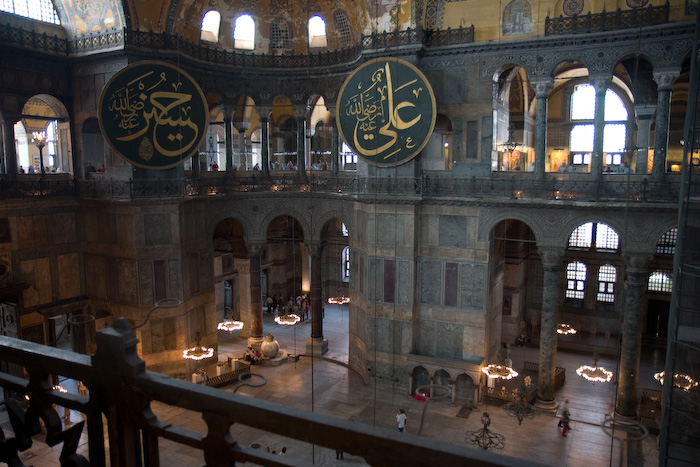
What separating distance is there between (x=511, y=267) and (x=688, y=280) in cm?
1071

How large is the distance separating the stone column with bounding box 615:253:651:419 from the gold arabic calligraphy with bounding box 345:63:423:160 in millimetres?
5827

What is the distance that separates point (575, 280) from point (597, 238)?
1666mm

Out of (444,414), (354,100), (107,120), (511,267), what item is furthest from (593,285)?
(107,120)

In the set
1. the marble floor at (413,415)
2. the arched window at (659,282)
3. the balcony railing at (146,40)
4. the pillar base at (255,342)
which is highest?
the balcony railing at (146,40)

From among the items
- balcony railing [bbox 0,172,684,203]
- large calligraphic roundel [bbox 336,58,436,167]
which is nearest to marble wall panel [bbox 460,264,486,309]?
balcony railing [bbox 0,172,684,203]

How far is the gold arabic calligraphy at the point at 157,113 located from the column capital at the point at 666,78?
10721mm

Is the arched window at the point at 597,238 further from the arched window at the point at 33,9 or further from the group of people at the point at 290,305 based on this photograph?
the arched window at the point at 33,9

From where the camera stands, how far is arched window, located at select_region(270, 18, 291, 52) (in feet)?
54.4

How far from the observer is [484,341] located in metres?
14.0

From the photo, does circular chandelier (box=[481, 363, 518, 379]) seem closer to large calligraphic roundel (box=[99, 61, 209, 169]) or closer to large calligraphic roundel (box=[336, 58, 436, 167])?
large calligraphic roundel (box=[336, 58, 436, 167])

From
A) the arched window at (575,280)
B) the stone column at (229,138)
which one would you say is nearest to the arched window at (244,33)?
the stone column at (229,138)

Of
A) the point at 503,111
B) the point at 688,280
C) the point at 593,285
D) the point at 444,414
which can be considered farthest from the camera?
the point at 593,285

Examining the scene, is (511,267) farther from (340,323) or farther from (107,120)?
(107,120)

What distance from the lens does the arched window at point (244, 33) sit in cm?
1630
